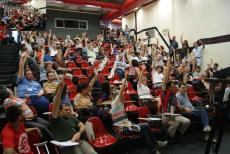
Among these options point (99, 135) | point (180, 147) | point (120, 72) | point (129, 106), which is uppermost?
point (120, 72)

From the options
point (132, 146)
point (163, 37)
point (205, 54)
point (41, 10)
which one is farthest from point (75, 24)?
point (132, 146)

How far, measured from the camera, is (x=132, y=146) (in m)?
5.05

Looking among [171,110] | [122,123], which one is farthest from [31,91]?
[171,110]

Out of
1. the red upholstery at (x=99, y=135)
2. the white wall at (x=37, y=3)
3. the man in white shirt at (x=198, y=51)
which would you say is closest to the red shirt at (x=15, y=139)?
the red upholstery at (x=99, y=135)

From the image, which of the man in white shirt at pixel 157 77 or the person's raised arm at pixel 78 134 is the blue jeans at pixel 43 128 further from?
the man in white shirt at pixel 157 77

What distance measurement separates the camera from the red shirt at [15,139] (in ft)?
9.66

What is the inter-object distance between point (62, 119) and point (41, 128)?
311 millimetres

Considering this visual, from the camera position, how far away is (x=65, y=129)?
3.55 m

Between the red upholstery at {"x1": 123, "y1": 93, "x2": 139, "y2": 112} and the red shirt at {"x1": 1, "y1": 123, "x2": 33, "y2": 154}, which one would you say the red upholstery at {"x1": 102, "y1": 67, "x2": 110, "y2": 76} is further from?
the red shirt at {"x1": 1, "y1": 123, "x2": 33, "y2": 154}

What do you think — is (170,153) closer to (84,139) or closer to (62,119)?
(84,139)

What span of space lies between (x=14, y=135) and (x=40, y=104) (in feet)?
4.61

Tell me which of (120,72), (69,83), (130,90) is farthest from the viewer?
(120,72)

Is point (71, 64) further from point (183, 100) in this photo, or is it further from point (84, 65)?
point (183, 100)

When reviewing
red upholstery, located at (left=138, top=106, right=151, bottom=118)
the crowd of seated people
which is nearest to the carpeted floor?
the crowd of seated people
